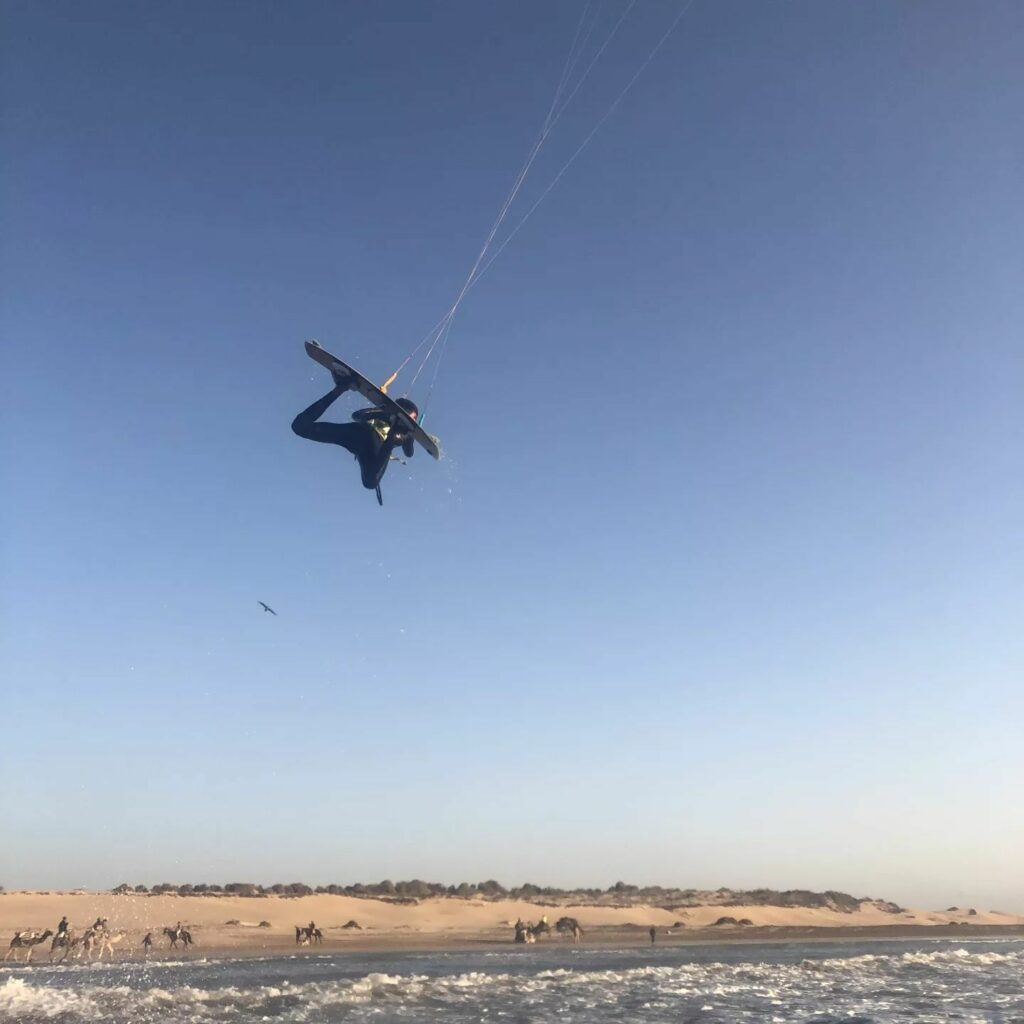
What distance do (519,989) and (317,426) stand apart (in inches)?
459

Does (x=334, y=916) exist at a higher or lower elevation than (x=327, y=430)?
lower

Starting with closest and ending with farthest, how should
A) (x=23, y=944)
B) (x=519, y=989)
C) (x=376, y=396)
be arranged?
(x=376, y=396) → (x=519, y=989) → (x=23, y=944)

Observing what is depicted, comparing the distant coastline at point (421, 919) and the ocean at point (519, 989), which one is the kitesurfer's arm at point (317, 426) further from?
the distant coastline at point (421, 919)

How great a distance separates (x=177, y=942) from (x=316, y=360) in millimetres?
21909

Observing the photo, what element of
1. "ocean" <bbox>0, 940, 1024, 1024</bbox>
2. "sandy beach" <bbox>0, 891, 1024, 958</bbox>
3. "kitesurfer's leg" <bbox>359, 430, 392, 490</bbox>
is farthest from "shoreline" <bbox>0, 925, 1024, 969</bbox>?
"kitesurfer's leg" <bbox>359, 430, 392, 490</bbox>

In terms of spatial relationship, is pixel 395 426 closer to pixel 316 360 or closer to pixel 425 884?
pixel 316 360

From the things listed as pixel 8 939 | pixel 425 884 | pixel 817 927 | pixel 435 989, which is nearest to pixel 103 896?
pixel 8 939

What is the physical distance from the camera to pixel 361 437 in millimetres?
14688

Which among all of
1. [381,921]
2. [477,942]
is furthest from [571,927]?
[381,921]

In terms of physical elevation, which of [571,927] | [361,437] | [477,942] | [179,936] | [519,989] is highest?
[361,437]

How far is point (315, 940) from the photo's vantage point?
92.0 ft

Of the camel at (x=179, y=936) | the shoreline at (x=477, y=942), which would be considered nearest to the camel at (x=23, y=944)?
the shoreline at (x=477, y=942)

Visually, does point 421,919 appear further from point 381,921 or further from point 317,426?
point 317,426

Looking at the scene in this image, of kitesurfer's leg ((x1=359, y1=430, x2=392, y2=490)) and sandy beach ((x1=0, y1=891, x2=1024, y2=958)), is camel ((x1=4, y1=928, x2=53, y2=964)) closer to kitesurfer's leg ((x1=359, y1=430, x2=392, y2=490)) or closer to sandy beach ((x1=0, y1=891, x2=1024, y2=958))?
sandy beach ((x1=0, y1=891, x2=1024, y2=958))
